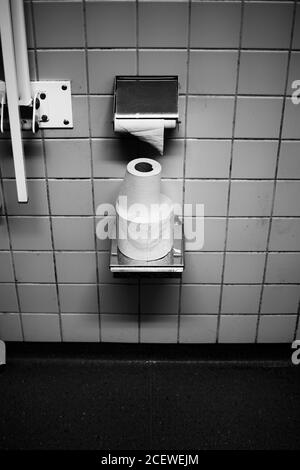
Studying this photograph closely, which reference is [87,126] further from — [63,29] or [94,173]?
[63,29]

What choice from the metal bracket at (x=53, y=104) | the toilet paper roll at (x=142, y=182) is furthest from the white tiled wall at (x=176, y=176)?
the toilet paper roll at (x=142, y=182)

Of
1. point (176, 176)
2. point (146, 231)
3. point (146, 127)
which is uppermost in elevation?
point (146, 127)

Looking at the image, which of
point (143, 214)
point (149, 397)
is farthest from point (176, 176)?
point (149, 397)

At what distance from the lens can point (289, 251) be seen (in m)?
1.86

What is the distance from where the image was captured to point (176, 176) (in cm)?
171

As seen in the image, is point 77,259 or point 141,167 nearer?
point 141,167

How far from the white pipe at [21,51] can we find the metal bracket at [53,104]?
0.06 m

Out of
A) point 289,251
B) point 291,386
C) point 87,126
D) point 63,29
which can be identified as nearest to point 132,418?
point 291,386

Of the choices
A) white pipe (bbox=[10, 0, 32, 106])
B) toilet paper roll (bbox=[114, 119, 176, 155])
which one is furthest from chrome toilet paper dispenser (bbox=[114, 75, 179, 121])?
white pipe (bbox=[10, 0, 32, 106])

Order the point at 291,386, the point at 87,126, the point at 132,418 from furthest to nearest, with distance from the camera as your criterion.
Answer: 1. the point at 291,386
2. the point at 132,418
3. the point at 87,126

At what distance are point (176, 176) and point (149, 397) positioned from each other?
902 millimetres

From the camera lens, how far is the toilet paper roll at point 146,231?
1548mm

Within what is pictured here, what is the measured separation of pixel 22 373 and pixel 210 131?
1.28m

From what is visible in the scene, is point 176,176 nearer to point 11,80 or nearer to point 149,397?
point 11,80
